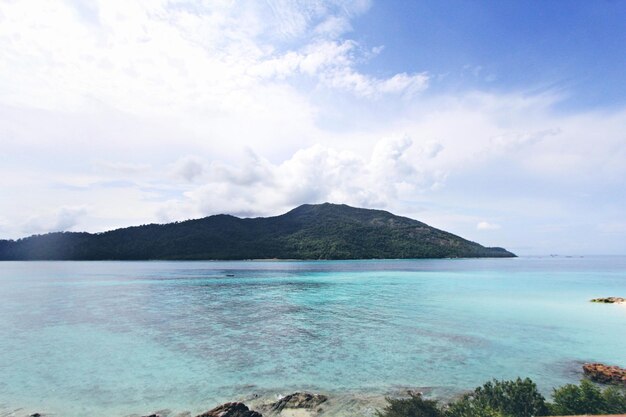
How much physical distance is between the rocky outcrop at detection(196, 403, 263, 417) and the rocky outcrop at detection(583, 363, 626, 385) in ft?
48.3

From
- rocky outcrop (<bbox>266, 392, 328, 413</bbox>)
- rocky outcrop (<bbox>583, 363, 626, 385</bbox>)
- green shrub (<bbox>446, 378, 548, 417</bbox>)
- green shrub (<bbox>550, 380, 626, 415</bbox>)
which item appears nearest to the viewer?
green shrub (<bbox>550, 380, 626, 415</bbox>)

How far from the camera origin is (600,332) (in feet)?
83.5

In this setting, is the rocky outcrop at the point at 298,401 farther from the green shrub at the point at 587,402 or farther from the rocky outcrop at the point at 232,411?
the green shrub at the point at 587,402

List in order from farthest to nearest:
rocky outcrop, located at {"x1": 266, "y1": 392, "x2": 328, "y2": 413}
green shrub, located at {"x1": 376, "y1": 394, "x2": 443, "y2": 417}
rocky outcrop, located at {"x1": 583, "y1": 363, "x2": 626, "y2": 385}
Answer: rocky outcrop, located at {"x1": 583, "y1": 363, "x2": 626, "y2": 385}, rocky outcrop, located at {"x1": 266, "y1": 392, "x2": 328, "y2": 413}, green shrub, located at {"x1": 376, "y1": 394, "x2": 443, "y2": 417}


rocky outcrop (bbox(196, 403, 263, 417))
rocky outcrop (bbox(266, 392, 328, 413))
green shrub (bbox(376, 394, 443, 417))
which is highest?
green shrub (bbox(376, 394, 443, 417))

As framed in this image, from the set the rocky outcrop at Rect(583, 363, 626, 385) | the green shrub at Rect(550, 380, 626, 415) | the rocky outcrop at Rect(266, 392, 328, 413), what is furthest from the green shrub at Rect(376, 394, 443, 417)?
the rocky outcrop at Rect(583, 363, 626, 385)

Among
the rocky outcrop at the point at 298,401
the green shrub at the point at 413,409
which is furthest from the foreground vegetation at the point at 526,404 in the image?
the rocky outcrop at the point at 298,401

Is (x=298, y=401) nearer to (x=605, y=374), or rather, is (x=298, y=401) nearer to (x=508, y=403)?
(x=508, y=403)

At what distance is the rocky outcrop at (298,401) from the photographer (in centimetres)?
1290

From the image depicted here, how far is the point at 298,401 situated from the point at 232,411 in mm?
2550

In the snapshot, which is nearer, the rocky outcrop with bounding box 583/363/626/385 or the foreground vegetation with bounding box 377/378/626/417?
the foreground vegetation with bounding box 377/378/626/417

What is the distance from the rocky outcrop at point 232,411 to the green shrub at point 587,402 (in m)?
9.38

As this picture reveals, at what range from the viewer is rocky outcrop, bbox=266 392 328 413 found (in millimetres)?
12898

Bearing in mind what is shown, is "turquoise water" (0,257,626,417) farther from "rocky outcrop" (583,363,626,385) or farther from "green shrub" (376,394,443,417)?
"green shrub" (376,394,443,417)
